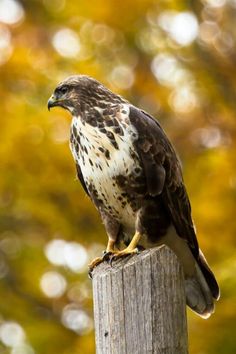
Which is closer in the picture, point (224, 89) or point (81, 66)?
point (224, 89)

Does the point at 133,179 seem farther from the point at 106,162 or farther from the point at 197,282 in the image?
the point at 197,282

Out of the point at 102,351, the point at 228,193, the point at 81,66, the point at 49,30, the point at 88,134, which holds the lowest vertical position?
the point at 102,351

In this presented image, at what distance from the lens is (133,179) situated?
16.6ft

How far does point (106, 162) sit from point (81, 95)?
50cm

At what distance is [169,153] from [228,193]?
82.9 inches

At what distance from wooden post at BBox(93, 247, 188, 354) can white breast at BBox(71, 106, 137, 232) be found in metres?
1.55

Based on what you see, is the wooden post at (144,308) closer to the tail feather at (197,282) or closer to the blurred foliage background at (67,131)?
the tail feather at (197,282)

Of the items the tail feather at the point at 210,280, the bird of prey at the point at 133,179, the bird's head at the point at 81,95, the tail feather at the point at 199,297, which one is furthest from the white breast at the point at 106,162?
the tail feather at the point at 199,297

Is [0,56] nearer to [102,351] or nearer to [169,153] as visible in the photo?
[169,153]

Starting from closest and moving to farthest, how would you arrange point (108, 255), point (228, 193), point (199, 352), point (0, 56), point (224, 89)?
point (108, 255) < point (199, 352) < point (228, 193) < point (224, 89) < point (0, 56)

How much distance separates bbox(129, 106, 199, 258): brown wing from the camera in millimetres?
5043

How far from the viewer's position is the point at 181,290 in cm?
343

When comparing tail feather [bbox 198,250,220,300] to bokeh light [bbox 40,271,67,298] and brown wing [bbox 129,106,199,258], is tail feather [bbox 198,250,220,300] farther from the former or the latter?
bokeh light [bbox 40,271,67,298]

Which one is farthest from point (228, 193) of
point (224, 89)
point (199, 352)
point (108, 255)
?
point (108, 255)
